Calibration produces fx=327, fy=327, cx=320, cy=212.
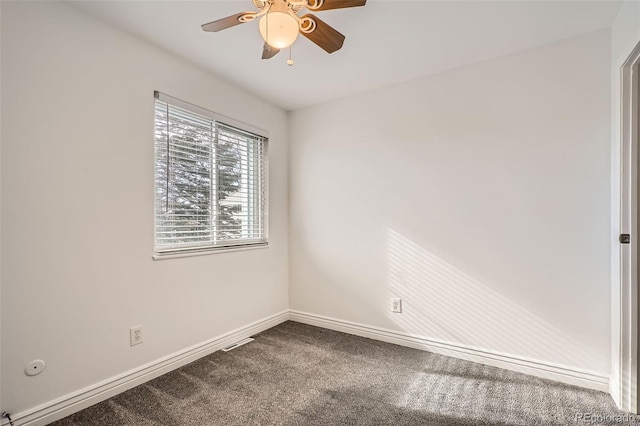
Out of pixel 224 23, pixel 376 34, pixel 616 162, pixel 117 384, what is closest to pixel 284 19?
pixel 224 23

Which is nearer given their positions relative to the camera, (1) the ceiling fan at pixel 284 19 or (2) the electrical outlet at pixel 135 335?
(1) the ceiling fan at pixel 284 19

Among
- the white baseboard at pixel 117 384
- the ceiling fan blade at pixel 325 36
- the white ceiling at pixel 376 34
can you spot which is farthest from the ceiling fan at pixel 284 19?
the white baseboard at pixel 117 384

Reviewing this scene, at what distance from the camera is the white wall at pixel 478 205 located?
2168mm

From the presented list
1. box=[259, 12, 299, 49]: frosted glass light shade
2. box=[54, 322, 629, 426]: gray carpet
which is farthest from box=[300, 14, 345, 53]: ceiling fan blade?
box=[54, 322, 629, 426]: gray carpet

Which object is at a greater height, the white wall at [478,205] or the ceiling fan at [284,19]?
the ceiling fan at [284,19]

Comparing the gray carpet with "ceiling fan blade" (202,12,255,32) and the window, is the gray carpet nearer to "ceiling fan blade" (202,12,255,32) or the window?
the window

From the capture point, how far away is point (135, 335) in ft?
7.18

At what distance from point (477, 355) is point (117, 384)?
2538 mm

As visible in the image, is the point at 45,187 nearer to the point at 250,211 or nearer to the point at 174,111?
the point at 174,111

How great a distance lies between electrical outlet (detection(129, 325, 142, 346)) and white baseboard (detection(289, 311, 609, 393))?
1.68m

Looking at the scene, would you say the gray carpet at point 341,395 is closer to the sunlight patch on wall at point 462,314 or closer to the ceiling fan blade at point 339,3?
Answer: the sunlight patch on wall at point 462,314

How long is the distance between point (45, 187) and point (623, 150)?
10.6ft

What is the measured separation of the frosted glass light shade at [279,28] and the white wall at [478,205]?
1629 mm

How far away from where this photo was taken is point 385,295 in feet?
9.79
